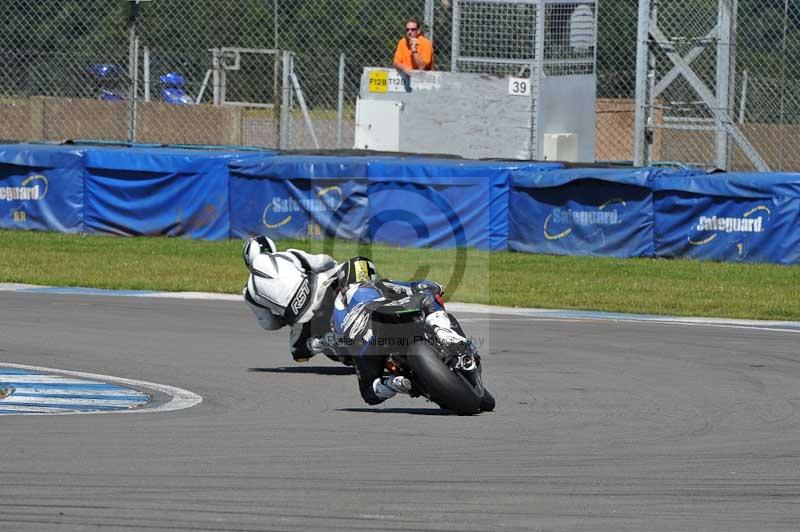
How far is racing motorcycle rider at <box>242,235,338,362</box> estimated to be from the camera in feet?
31.6

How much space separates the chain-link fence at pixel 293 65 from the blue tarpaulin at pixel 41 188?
1499mm

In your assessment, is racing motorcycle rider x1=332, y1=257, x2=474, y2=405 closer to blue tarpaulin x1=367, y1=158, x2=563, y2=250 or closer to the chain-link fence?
blue tarpaulin x1=367, y1=158, x2=563, y2=250

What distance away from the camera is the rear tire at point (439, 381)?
799 cm

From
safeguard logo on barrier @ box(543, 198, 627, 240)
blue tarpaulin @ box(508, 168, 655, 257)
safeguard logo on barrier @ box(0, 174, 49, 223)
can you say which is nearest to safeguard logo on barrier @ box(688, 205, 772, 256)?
blue tarpaulin @ box(508, 168, 655, 257)

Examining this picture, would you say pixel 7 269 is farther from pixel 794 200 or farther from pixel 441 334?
pixel 441 334

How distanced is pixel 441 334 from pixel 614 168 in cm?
1042

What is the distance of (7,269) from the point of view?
17016mm

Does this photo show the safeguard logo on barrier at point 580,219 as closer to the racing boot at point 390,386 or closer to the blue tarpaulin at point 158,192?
the blue tarpaulin at point 158,192

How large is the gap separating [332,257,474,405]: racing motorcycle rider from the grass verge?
5.83 meters

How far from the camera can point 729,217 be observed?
1719 cm

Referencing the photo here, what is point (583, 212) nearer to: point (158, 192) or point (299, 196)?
point (299, 196)

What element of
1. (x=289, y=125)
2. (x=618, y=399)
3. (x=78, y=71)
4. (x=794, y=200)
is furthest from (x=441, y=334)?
(x=78, y=71)

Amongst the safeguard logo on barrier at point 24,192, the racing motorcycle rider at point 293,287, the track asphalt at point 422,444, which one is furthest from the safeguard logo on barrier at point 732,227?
the safeguard logo on barrier at point 24,192

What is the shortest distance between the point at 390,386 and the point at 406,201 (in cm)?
1061
